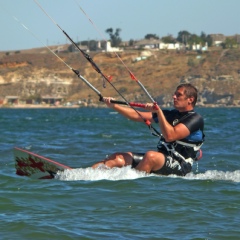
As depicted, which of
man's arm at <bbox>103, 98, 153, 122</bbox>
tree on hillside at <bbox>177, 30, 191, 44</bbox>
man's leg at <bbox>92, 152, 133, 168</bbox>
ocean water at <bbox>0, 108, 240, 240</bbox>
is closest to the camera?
ocean water at <bbox>0, 108, 240, 240</bbox>

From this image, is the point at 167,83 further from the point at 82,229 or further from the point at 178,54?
the point at 82,229

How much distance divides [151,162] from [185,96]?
43.2 inches

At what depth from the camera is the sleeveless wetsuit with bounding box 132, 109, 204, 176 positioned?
34.5 ft

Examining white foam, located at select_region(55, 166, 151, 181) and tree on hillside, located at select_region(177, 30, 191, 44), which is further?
tree on hillside, located at select_region(177, 30, 191, 44)

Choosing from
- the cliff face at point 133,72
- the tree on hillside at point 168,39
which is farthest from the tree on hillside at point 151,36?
the cliff face at point 133,72

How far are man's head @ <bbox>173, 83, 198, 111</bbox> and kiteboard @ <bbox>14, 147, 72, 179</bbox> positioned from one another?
220 centimetres

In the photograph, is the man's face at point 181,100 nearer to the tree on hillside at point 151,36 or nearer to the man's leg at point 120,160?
the man's leg at point 120,160

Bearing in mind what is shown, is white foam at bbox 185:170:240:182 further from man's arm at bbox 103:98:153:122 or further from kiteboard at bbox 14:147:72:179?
kiteboard at bbox 14:147:72:179

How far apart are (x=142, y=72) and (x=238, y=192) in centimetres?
12859

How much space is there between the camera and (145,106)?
10141mm

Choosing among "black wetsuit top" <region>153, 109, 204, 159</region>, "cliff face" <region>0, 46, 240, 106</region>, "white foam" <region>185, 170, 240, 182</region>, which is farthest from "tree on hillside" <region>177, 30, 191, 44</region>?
"black wetsuit top" <region>153, 109, 204, 159</region>

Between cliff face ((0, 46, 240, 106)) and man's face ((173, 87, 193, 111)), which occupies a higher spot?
cliff face ((0, 46, 240, 106))

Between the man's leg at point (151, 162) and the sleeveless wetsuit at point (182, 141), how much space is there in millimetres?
62

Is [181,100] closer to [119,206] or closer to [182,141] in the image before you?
[182,141]
